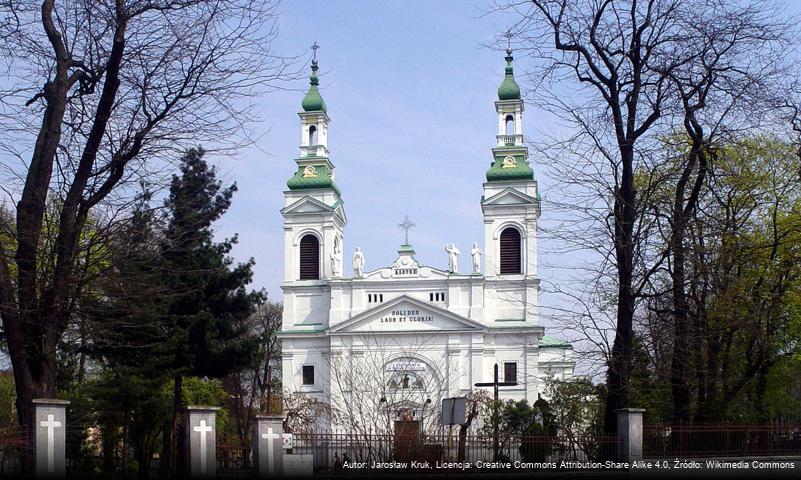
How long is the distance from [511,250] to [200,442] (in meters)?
51.2

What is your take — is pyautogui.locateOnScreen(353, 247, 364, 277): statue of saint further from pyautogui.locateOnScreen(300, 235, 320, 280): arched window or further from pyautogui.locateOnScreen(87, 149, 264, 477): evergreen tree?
pyautogui.locateOnScreen(87, 149, 264, 477): evergreen tree

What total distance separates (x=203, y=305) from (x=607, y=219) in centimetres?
1648

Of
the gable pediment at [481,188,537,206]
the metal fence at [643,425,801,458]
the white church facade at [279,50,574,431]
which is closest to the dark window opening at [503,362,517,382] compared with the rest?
the white church facade at [279,50,574,431]

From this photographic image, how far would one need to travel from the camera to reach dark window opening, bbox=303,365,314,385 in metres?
69.2

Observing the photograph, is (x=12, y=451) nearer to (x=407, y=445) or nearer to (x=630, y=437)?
(x=407, y=445)

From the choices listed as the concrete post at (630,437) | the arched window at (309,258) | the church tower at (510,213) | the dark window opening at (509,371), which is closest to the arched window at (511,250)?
the church tower at (510,213)

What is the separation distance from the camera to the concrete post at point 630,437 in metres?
19.3

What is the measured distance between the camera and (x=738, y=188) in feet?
86.4

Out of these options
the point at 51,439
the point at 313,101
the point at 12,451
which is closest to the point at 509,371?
the point at 313,101

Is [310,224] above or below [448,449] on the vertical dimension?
above

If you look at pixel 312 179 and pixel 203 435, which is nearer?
pixel 203 435

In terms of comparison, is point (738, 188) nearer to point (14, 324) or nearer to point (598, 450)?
point (598, 450)

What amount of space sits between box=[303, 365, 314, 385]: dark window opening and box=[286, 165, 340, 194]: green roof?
36.5 feet

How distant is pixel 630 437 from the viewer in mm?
19297
